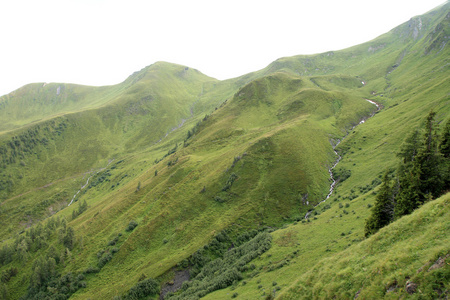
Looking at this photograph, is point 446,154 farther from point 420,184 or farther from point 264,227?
point 264,227

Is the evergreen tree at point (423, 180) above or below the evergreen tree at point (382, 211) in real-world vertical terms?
above

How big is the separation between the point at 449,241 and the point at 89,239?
97584mm

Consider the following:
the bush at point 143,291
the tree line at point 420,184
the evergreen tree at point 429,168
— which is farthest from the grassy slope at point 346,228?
the bush at point 143,291

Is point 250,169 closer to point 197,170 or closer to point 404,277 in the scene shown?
point 197,170

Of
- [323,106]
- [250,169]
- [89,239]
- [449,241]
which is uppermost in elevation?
[323,106]

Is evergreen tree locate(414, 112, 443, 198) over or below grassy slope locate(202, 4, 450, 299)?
over

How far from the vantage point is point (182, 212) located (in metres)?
77.4

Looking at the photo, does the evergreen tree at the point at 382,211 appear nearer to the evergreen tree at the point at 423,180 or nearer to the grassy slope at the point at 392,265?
the evergreen tree at the point at 423,180

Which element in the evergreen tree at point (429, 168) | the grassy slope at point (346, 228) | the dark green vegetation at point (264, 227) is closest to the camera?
the grassy slope at point (346, 228)

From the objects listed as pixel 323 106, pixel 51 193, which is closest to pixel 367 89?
pixel 323 106

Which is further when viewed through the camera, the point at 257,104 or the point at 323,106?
the point at 257,104

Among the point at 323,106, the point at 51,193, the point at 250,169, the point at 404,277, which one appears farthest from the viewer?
the point at 51,193

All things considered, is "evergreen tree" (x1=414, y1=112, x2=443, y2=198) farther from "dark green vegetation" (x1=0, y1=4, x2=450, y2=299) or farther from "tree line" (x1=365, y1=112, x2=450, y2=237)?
"dark green vegetation" (x1=0, y1=4, x2=450, y2=299)

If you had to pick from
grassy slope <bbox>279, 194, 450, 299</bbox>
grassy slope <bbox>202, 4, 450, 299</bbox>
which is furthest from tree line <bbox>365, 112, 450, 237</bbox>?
grassy slope <bbox>279, 194, 450, 299</bbox>
